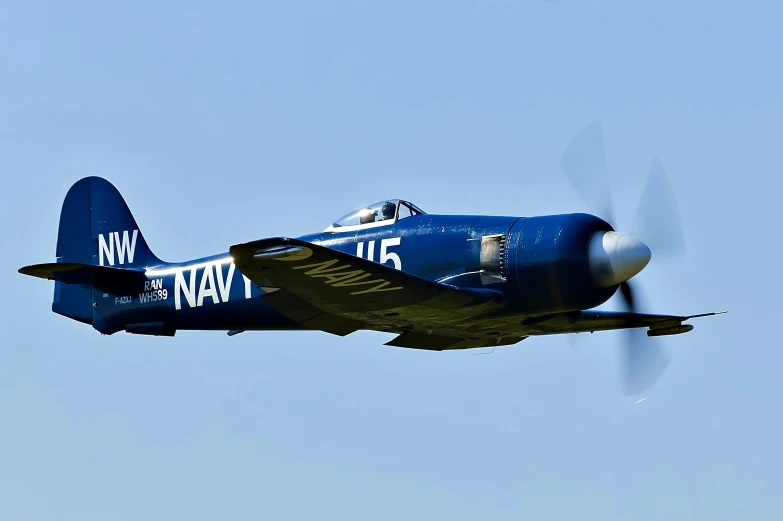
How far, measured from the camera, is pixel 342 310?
16016 millimetres

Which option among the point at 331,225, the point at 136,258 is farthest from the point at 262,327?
the point at 136,258

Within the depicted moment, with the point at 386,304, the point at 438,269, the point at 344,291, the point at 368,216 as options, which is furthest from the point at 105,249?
the point at 438,269

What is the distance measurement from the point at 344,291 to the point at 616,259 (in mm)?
3448

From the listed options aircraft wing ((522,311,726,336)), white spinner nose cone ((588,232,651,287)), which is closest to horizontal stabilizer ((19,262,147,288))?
aircraft wing ((522,311,726,336))

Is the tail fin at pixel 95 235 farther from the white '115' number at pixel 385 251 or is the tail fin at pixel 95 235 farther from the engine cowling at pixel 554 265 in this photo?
the engine cowling at pixel 554 265

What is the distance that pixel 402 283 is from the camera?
49.1ft

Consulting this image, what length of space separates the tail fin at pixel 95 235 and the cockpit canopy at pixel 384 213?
4.43 metres

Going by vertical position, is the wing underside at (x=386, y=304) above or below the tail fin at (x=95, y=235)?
below

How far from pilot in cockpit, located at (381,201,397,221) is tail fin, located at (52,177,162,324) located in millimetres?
4793

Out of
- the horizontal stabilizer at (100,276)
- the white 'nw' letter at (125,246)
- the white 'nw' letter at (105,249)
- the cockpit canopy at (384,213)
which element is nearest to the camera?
the cockpit canopy at (384,213)

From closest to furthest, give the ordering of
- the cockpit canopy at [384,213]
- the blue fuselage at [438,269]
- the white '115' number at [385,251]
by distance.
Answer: the blue fuselage at [438,269] < the white '115' number at [385,251] < the cockpit canopy at [384,213]

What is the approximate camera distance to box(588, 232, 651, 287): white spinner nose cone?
1525 cm

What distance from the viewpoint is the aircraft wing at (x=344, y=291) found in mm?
14227

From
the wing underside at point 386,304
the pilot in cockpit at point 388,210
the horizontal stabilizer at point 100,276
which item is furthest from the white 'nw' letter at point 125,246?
the pilot in cockpit at point 388,210
